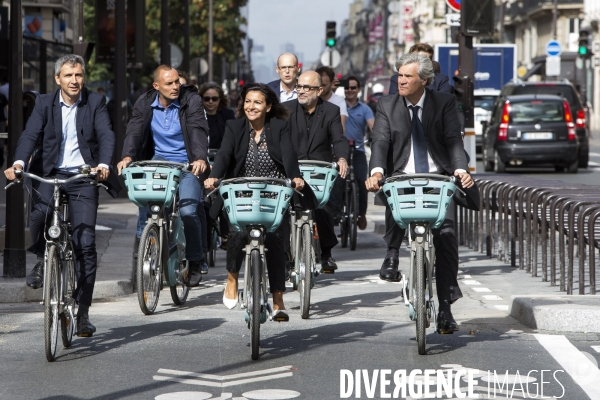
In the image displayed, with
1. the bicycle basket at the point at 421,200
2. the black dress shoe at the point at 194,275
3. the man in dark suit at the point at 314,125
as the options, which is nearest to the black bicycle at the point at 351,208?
the man in dark suit at the point at 314,125

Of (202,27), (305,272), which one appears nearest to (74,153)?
(305,272)

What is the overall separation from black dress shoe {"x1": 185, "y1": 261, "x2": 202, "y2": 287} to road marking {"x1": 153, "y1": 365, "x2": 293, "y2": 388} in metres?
2.91

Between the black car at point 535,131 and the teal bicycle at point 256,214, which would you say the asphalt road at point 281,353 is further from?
the black car at point 535,131

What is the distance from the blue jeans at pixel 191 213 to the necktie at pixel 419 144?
2.30 metres

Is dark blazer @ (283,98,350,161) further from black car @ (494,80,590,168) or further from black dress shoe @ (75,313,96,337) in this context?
black car @ (494,80,590,168)

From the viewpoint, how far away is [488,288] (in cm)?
1108

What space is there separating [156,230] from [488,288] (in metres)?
3.10

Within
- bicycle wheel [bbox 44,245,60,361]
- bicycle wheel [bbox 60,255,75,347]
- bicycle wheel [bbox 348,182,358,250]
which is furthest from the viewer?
bicycle wheel [bbox 348,182,358,250]

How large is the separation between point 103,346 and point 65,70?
170 centimetres

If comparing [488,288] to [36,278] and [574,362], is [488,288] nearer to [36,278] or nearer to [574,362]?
[574,362]

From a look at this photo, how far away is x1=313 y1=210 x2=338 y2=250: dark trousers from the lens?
1148cm

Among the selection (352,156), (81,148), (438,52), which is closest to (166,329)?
(81,148)

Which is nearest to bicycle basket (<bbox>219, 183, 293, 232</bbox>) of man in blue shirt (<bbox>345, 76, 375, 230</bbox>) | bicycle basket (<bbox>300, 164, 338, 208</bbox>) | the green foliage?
bicycle basket (<bbox>300, 164, 338, 208</bbox>)

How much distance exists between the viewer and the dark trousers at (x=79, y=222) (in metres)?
8.03
